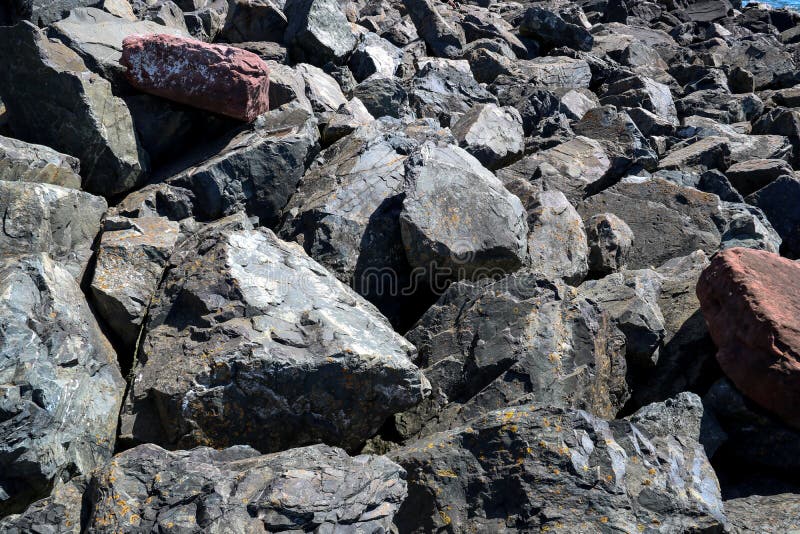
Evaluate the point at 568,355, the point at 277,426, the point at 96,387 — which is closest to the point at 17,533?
the point at 96,387

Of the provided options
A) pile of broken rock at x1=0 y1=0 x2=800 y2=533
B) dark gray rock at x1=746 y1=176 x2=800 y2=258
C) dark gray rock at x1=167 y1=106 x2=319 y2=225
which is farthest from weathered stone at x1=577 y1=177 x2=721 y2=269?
dark gray rock at x1=167 y1=106 x2=319 y2=225

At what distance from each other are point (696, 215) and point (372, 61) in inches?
196

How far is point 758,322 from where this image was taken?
4.78 m

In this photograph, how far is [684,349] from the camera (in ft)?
17.9

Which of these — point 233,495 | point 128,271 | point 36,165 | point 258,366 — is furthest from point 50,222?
point 233,495

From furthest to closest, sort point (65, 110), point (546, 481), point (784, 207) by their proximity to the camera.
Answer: point (784, 207) < point (65, 110) < point (546, 481)

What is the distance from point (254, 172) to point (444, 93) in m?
4.29

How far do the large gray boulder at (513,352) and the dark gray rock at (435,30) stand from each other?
8.27 metres

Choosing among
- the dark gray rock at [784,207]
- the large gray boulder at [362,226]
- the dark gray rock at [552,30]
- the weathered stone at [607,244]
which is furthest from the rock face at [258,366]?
the dark gray rock at [552,30]

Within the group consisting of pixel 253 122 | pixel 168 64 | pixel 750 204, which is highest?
pixel 168 64

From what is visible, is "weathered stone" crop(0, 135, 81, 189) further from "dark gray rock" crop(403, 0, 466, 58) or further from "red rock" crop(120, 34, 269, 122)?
"dark gray rock" crop(403, 0, 466, 58)

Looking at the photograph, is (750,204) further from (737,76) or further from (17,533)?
(17,533)

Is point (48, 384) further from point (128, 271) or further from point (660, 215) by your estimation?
point (660, 215)

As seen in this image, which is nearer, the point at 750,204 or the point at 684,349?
the point at 684,349
